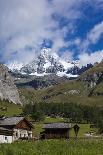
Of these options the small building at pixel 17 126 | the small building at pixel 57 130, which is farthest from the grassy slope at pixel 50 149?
the small building at pixel 57 130

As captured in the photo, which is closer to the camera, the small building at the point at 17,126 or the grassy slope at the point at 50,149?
the grassy slope at the point at 50,149

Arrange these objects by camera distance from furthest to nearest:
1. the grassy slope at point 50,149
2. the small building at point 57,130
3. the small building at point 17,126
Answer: the small building at point 17,126, the small building at point 57,130, the grassy slope at point 50,149

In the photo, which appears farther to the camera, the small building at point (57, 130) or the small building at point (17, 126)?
the small building at point (17, 126)

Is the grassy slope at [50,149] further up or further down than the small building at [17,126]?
further down

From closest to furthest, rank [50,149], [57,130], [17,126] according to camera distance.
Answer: [50,149] → [57,130] → [17,126]

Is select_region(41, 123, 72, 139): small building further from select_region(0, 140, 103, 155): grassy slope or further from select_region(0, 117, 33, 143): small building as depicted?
select_region(0, 140, 103, 155): grassy slope

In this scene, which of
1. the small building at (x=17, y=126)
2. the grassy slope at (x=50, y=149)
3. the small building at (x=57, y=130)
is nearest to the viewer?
the grassy slope at (x=50, y=149)

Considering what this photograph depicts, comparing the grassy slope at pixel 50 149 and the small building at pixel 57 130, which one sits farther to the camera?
the small building at pixel 57 130

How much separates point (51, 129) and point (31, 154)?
7413 cm

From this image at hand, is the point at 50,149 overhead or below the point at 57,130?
below

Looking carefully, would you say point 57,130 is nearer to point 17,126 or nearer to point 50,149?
point 17,126

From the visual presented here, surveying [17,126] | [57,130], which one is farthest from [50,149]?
[17,126]

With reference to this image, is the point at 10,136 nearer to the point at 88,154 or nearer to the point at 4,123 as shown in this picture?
the point at 4,123

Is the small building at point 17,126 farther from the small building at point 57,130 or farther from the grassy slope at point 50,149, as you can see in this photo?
the grassy slope at point 50,149
